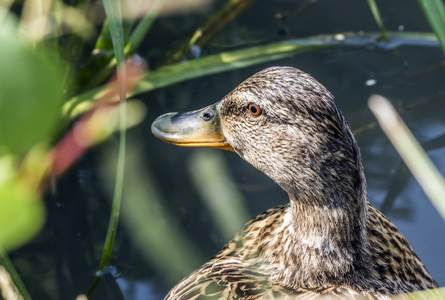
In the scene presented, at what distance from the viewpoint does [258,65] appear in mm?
3709

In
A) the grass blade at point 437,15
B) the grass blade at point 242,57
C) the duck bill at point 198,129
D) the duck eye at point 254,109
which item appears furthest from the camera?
the grass blade at point 242,57

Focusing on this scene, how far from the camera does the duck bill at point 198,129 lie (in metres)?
2.25

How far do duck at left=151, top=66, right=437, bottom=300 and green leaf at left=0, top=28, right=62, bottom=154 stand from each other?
3.23ft

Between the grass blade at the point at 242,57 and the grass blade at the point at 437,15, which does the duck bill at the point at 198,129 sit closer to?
the grass blade at the point at 437,15

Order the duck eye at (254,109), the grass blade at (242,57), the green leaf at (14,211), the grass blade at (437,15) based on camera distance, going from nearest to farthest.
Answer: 1. the green leaf at (14,211)
2. the grass blade at (437,15)
3. the duck eye at (254,109)
4. the grass blade at (242,57)

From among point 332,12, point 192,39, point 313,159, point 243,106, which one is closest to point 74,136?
point 192,39

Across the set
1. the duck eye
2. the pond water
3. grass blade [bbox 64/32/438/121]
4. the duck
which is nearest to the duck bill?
the duck

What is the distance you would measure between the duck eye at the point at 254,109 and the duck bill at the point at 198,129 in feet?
0.71

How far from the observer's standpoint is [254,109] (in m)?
2.05

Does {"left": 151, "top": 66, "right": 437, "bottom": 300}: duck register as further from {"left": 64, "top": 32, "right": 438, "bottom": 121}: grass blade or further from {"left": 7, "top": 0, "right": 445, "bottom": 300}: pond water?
{"left": 64, "top": 32, "right": 438, "bottom": 121}: grass blade

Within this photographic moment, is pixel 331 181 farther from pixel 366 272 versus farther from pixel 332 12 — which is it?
pixel 332 12

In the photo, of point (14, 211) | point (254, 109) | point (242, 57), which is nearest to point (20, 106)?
point (14, 211)

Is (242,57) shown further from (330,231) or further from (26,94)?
(26,94)

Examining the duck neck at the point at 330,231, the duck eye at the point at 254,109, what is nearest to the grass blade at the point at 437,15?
the duck neck at the point at 330,231
